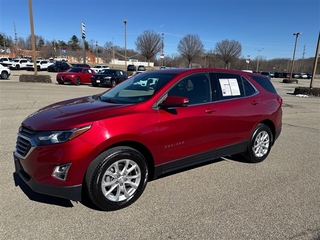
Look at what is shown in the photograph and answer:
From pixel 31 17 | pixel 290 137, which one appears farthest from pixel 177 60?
pixel 290 137

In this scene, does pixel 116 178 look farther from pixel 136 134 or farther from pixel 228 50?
pixel 228 50

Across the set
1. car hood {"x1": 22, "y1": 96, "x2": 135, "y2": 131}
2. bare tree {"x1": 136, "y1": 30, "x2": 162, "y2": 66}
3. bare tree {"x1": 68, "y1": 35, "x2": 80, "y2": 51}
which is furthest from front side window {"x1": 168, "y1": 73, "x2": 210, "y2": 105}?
bare tree {"x1": 68, "y1": 35, "x2": 80, "y2": 51}

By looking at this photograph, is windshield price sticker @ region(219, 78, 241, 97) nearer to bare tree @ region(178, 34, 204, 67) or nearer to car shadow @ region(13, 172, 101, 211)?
car shadow @ region(13, 172, 101, 211)

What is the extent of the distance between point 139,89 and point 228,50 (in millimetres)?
69310

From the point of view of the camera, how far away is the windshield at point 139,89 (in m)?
3.50

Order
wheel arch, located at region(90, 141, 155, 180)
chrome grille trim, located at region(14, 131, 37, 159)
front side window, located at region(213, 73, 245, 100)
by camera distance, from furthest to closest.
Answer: front side window, located at region(213, 73, 245, 100) → wheel arch, located at region(90, 141, 155, 180) → chrome grille trim, located at region(14, 131, 37, 159)

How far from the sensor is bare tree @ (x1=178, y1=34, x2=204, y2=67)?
62062mm

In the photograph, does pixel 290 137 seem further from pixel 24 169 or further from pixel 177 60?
pixel 177 60

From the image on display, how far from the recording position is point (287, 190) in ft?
11.9

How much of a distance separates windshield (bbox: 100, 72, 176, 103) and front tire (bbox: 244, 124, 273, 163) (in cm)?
204

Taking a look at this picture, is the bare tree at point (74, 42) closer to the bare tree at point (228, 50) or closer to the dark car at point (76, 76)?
the bare tree at point (228, 50)

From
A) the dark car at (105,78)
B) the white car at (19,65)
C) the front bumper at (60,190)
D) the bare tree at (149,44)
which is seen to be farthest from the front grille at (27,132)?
the bare tree at (149,44)

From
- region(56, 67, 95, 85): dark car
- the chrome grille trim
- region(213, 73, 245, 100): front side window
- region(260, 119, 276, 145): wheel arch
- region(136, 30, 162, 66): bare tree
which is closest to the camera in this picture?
the chrome grille trim

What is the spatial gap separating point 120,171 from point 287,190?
2.50m
